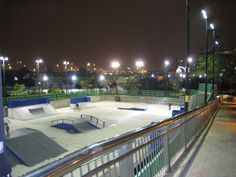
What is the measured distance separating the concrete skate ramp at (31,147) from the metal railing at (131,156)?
10.5 metres

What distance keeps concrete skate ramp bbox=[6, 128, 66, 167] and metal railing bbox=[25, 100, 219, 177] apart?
10546mm

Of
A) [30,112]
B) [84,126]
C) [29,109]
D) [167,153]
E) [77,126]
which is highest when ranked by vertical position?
[167,153]

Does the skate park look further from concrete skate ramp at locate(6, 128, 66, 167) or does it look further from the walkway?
the walkway

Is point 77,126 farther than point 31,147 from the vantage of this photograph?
Yes

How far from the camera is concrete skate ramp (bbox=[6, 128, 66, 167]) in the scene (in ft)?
50.3

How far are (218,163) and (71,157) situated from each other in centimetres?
503

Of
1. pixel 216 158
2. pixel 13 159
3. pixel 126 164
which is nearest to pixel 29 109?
pixel 13 159

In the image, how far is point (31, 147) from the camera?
651 inches

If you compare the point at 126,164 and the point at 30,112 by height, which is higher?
the point at 126,164

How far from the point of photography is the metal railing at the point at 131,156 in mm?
2394

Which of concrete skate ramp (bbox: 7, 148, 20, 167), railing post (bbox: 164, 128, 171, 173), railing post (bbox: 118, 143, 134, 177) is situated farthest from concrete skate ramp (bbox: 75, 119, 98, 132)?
railing post (bbox: 118, 143, 134, 177)

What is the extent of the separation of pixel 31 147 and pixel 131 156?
13979mm

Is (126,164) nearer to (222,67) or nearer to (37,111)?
(37,111)

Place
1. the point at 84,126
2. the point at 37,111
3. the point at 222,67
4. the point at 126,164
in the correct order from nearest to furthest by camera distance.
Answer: the point at 126,164 → the point at 84,126 → the point at 37,111 → the point at 222,67
